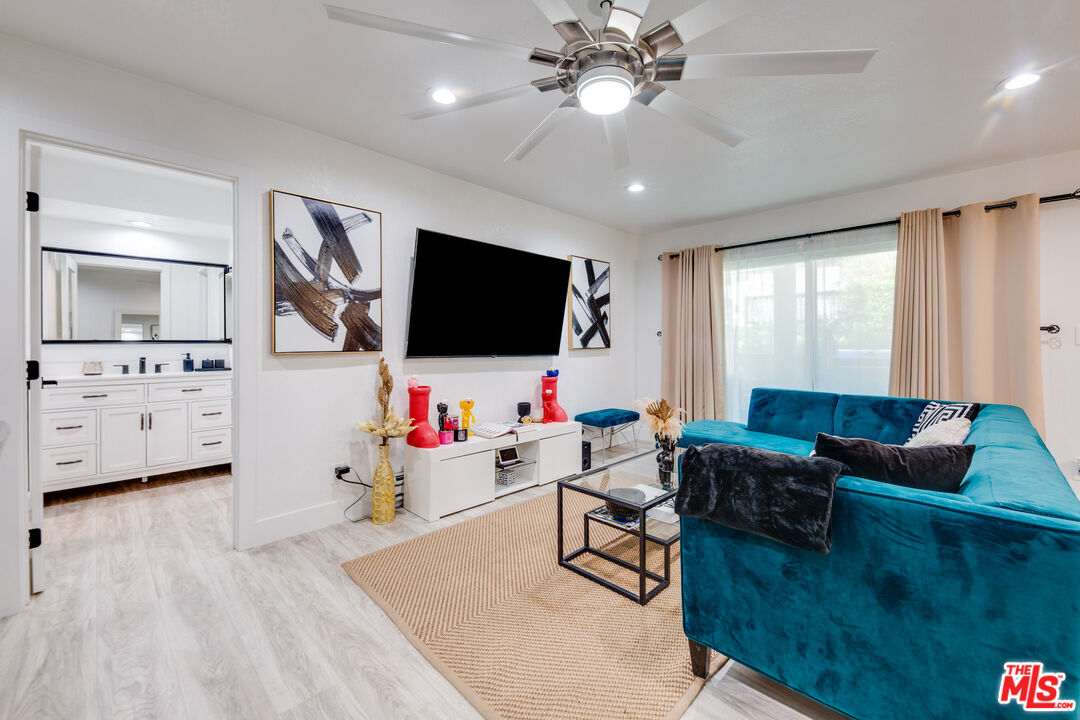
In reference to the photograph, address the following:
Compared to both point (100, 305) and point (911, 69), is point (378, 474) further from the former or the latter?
point (911, 69)

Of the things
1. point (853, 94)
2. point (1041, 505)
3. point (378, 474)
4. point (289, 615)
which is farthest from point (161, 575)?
point (853, 94)

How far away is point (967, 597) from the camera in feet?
3.38

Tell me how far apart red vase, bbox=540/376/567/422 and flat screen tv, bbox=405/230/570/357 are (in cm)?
30

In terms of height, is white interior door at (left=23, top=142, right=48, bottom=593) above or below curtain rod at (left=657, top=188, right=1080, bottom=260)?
below

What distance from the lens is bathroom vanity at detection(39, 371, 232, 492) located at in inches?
128

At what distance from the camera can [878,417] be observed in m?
3.10

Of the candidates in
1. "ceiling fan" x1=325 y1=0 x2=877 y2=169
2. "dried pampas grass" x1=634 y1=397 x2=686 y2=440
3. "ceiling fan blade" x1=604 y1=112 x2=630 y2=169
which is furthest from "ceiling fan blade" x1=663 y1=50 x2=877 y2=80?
"dried pampas grass" x1=634 y1=397 x2=686 y2=440

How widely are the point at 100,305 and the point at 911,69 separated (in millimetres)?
5894

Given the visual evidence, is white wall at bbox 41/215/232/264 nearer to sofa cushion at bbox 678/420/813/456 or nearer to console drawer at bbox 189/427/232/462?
console drawer at bbox 189/427/232/462

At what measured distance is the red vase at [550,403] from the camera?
13.1 ft

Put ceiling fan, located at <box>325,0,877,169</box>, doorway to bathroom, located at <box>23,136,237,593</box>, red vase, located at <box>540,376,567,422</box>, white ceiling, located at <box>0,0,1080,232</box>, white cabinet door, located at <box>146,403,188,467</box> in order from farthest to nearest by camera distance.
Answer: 1. red vase, located at <box>540,376,567,422</box>
2. white cabinet door, located at <box>146,403,188,467</box>
3. doorway to bathroom, located at <box>23,136,237,593</box>
4. white ceiling, located at <box>0,0,1080,232</box>
5. ceiling fan, located at <box>325,0,877,169</box>

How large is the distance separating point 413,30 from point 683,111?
3.35 ft

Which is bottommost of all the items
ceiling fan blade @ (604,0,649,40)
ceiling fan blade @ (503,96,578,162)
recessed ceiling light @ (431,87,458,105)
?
ceiling fan blade @ (503,96,578,162)

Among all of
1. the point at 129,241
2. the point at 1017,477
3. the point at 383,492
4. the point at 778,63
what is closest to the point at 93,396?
the point at 129,241
